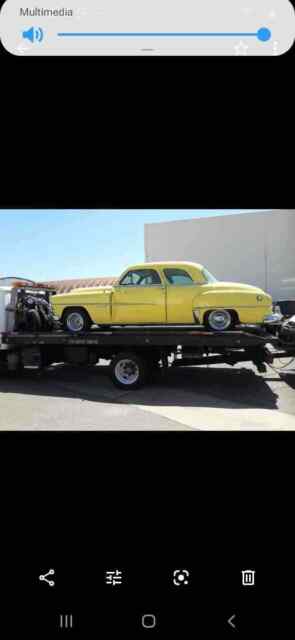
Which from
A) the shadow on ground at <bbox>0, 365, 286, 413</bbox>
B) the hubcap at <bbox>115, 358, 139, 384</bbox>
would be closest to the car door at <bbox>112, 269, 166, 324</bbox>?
the hubcap at <bbox>115, 358, 139, 384</bbox>

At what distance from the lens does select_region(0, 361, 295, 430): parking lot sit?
4.43 meters

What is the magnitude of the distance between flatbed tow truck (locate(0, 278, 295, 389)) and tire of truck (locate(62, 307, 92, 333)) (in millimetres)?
301

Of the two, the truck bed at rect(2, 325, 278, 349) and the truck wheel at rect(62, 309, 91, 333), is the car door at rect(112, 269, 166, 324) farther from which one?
the truck wheel at rect(62, 309, 91, 333)

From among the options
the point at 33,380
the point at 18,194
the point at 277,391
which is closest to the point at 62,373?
the point at 33,380

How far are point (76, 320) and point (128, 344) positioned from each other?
1537 millimetres

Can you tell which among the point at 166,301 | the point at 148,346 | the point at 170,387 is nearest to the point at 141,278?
the point at 166,301

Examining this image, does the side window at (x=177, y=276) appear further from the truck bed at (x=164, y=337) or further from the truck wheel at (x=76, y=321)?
the truck wheel at (x=76, y=321)

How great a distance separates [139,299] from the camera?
22.5 ft
